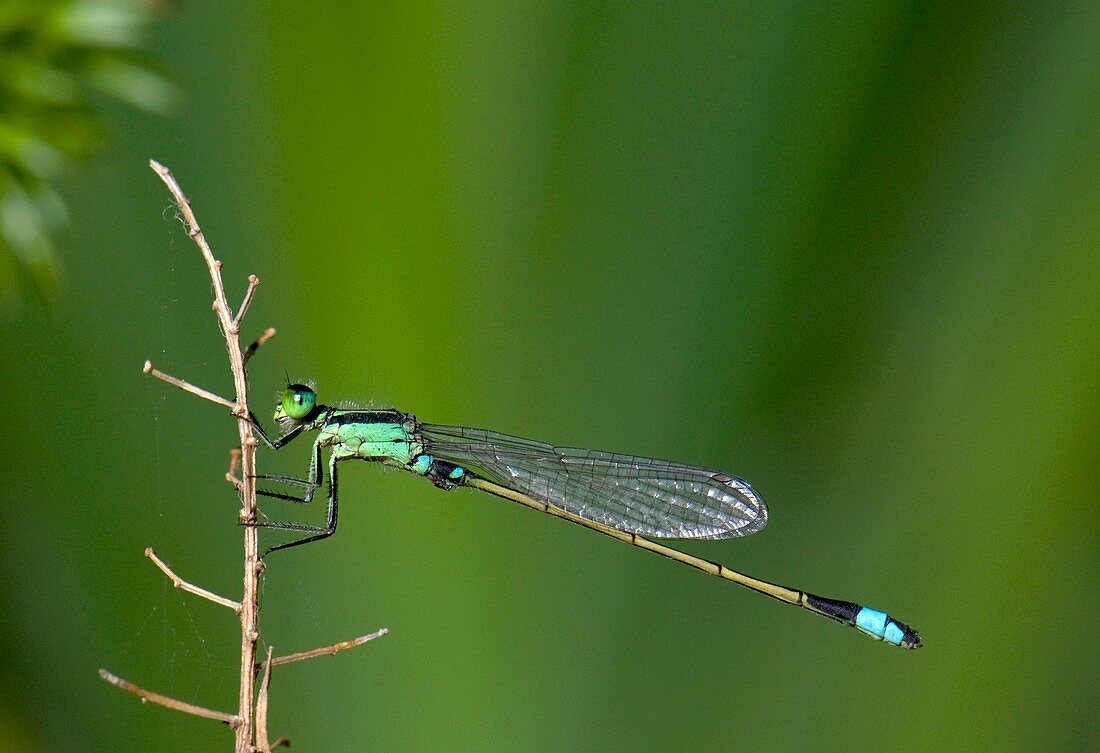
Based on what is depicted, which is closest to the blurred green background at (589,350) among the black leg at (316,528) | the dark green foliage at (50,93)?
the black leg at (316,528)

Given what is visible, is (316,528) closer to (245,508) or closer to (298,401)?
(298,401)

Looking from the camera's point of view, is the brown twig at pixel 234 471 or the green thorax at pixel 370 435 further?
the green thorax at pixel 370 435

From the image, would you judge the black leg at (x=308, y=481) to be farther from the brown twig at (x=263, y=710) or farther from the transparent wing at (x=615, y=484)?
the brown twig at (x=263, y=710)

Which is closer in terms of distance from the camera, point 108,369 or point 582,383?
point 108,369

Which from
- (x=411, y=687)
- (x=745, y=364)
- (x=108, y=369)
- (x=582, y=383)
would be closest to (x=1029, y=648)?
(x=745, y=364)

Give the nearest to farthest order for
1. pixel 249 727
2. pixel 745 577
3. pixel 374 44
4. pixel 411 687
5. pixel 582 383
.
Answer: pixel 249 727, pixel 374 44, pixel 411 687, pixel 582 383, pixel 745 577

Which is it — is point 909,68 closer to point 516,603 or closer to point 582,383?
point 582,383

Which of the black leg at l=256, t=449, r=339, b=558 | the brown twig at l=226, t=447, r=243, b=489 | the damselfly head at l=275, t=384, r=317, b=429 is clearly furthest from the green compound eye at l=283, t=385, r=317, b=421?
the brown twig at l=226, t=447, r=243, b=489

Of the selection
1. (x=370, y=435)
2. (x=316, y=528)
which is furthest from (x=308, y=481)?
(x=316, y=528)
